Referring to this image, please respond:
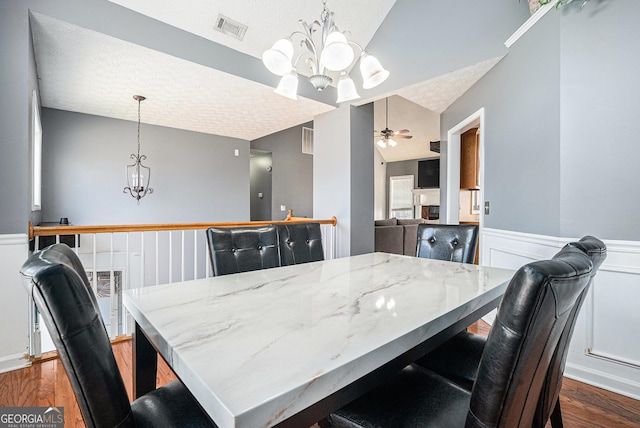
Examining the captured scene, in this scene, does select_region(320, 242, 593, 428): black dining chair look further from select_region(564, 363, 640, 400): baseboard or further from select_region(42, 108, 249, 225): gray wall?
select_region(42, 108, 249, 225): gray wall

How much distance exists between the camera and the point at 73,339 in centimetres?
57

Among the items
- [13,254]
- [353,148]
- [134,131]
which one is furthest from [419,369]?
[134,131]

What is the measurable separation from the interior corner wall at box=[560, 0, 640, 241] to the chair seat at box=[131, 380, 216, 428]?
7.39 feet

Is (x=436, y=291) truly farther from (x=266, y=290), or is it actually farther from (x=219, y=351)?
(x=219, y=351)

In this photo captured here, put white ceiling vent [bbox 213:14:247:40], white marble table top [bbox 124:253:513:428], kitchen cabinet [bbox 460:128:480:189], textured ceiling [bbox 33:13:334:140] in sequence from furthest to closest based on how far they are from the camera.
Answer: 1. kitchen cabinet [bbox 460:128:480:189]
2. white ceiling vent [bbox 213:14:247:40]
3. textured ceiling [bbox 33:13:334:140]
4. white marble table top [bbox 124:253:513:428]

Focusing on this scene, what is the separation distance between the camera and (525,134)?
90.7 inches

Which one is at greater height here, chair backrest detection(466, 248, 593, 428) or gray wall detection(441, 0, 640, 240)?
gray wall detection(441, 0, 640, 240)

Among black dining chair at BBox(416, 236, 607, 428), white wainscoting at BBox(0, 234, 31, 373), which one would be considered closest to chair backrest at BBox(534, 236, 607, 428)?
black dining chair at BBox(416, 236, 607, 428)

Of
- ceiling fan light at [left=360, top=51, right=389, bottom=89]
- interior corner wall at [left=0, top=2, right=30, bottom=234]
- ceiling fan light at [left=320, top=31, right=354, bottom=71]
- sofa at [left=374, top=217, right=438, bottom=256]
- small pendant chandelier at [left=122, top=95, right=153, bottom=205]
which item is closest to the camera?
ceiling fan light at [left=320, top=31, right=354, bottom=71]

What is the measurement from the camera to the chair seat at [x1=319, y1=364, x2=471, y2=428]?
0.83m

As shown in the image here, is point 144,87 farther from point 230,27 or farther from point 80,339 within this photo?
point 80,339

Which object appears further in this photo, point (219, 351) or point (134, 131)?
point (134, 131)

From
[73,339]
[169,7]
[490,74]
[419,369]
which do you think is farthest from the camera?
Result: [490,74]

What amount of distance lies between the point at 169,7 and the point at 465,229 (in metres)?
2.89
